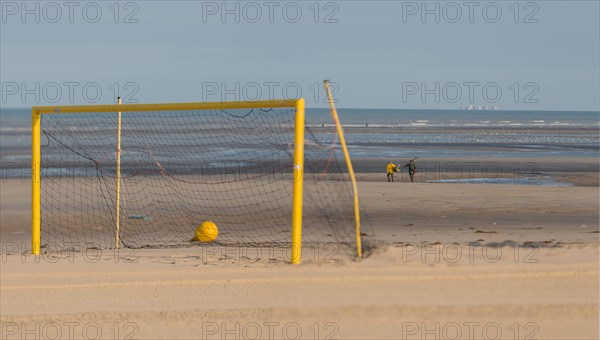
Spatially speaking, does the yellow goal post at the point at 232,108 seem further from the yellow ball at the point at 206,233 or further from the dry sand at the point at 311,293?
the yellow ball at the point at 206,233

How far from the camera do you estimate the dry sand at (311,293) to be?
756cm

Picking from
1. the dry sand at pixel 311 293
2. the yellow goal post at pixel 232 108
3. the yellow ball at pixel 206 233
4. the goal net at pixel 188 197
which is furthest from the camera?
the yellow ball at pixel 206 233

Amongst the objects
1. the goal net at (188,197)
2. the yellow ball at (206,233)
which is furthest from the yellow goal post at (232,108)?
the yellow ball at (206,233)

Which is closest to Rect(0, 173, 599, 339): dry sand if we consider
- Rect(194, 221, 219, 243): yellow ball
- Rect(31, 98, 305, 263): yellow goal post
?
Rect(31, 98, 305, 263): yellow goal post

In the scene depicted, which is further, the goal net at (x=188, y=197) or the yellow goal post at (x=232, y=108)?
the goal net at (x=188, y=197)

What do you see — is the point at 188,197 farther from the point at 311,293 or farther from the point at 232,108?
the point at 311,293

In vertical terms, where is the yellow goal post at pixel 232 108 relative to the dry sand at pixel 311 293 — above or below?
above

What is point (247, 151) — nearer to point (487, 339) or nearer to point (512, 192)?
point (512, 192)

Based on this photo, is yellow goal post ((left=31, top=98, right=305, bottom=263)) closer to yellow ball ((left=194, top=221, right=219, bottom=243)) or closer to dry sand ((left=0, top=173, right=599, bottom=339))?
dry sand ((left=0, top=173, right=599, bottom=339))

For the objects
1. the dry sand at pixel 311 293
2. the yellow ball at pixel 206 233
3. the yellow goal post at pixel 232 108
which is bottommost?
the dry sand at pixel 311 293

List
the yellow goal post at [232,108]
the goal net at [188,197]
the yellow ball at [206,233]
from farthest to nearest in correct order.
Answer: the yellow ball at [206,233], the goal net at [188,197], the yellow goal post at [232,108]

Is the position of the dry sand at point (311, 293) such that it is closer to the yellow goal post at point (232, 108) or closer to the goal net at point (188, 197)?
the yellow goal post at point (232, 108)

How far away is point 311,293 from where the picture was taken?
27.7ft

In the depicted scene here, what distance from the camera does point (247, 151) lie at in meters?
32.1
